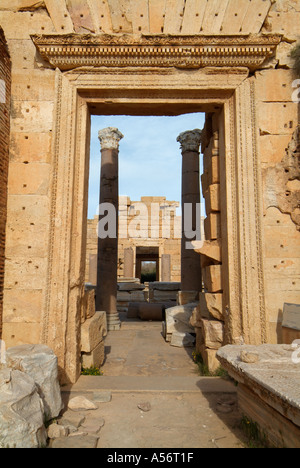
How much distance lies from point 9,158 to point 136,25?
9.21 feet

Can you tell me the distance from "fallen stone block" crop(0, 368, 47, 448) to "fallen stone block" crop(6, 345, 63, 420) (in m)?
0.33

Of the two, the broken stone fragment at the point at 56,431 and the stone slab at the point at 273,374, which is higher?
the stone slab at the point at 273,374

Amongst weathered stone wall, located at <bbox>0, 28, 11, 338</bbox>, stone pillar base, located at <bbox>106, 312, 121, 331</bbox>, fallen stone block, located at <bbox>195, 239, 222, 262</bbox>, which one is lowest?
stone pillar base, located at <bbox>106, 312, 121, 331</bbox>

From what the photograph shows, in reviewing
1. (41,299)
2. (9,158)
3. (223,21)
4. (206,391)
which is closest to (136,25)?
(223,21)

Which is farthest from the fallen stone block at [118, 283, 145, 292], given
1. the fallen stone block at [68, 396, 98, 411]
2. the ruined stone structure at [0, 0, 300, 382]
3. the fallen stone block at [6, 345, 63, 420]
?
the fallen stone block at [6, 345, 63, 420]

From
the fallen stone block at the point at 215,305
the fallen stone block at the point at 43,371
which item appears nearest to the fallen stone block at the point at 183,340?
the fallen stone block at the point at 215,305

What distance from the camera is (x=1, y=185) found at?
4523mm

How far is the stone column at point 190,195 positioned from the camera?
1130cm

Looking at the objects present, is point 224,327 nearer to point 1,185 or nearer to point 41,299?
point 41,299

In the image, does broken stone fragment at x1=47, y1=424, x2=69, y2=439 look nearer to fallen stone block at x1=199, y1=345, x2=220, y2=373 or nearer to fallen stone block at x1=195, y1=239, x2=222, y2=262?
fallen stone block at x1=199, y1=345, x2=220, y2=373

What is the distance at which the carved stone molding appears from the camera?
471 centimetres

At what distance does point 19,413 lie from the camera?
2.42m

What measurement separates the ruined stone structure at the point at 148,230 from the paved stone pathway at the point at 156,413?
16174mm

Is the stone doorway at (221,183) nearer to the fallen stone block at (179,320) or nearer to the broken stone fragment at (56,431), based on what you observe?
the broken stone fragment at (56,431)
